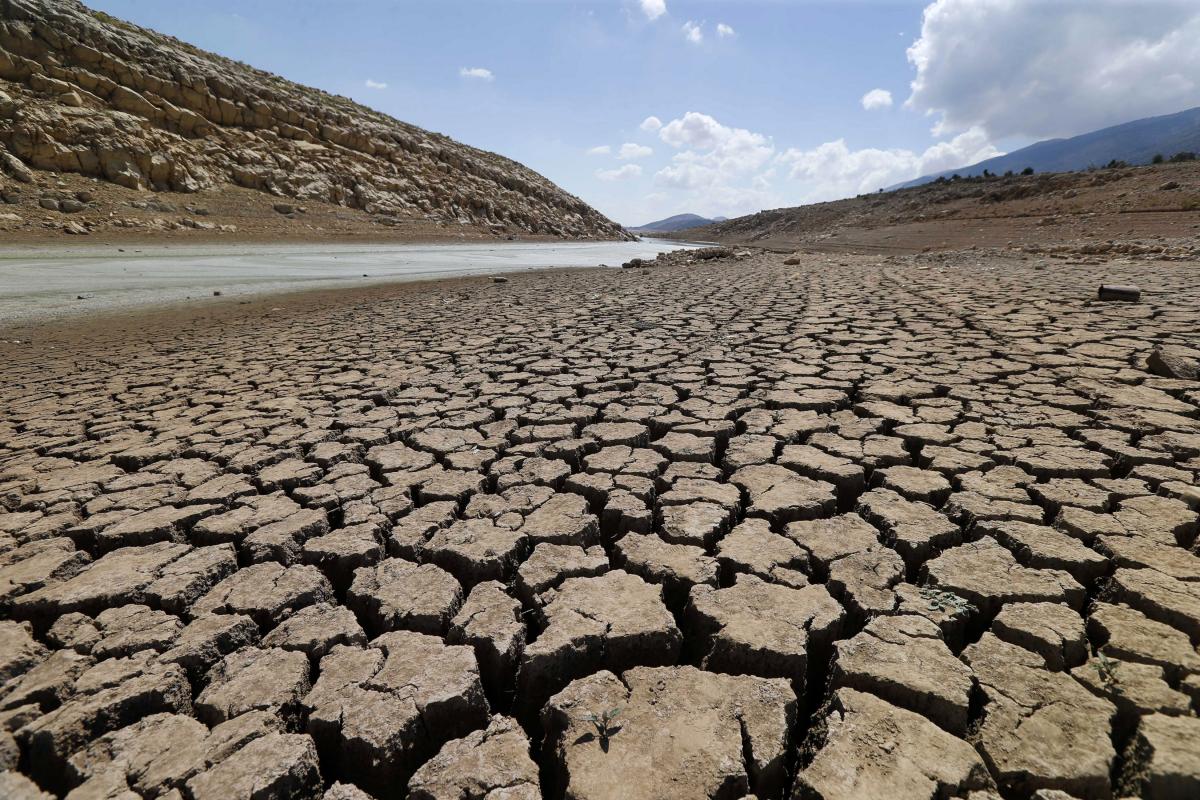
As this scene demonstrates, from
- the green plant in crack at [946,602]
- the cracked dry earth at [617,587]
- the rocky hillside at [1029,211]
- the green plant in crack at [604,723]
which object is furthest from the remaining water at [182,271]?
the rocky hillside at [1029,211]

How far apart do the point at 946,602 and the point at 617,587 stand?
33.5 inches

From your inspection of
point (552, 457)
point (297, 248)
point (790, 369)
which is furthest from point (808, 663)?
point (297, 248)

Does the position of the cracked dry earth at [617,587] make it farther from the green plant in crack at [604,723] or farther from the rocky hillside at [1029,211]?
the rocky hillside at [1029,211]

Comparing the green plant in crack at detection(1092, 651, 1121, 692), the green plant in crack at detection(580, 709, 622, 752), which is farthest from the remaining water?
the green plant in crack at detection(1092, 651, 1121, 692)

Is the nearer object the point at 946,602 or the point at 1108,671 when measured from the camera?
the point at 1108,671

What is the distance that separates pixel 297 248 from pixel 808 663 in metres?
19.2

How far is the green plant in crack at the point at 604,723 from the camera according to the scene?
1162mm

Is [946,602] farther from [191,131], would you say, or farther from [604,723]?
[191,131]

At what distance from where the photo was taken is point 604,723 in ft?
3.93

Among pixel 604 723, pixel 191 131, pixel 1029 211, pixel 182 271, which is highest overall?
pixel 191 131

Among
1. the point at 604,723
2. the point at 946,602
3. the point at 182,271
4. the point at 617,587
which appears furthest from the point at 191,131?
the point at 946,602

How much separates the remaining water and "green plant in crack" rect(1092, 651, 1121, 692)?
9448mm

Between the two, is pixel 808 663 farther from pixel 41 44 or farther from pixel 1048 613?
pixel 41 44

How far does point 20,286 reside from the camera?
8602mm
